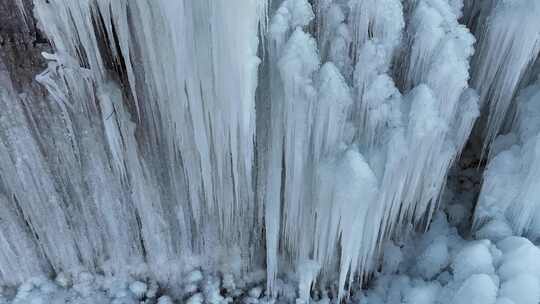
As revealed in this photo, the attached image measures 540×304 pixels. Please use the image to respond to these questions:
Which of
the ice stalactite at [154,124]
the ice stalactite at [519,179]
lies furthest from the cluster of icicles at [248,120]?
the ice stalactite at [519,179]

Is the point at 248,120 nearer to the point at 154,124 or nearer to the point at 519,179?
the point at 154,124

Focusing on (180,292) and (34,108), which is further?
(180,292)

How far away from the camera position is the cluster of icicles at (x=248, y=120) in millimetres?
2492

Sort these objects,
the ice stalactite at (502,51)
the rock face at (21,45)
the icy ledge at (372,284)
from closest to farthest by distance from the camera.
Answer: the rock face at (21,45), the ice stalactite at (502,51), the icy ledge at (372,284)

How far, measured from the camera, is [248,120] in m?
2.68

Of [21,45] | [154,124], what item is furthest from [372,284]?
[21,45]

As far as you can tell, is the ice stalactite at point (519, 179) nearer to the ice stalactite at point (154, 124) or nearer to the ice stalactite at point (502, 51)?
the ice stalactite at point (502, 51)

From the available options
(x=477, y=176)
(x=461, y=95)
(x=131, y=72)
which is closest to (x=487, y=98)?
(x=461, y=95)

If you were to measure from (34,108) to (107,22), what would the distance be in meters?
0.73

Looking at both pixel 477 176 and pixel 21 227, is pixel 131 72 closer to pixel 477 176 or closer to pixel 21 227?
pixel 21 227

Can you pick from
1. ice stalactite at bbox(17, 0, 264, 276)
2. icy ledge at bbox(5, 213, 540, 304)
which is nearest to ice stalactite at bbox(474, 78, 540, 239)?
icy ledge at bbox(5, 213, 540, 304)

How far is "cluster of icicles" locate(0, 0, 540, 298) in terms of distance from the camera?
2492mm

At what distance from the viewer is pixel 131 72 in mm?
2600

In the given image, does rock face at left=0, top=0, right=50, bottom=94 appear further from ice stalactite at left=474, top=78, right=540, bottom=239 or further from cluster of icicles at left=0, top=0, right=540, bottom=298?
ice stalactite at left=474, top=78, right=540, bottom=239
